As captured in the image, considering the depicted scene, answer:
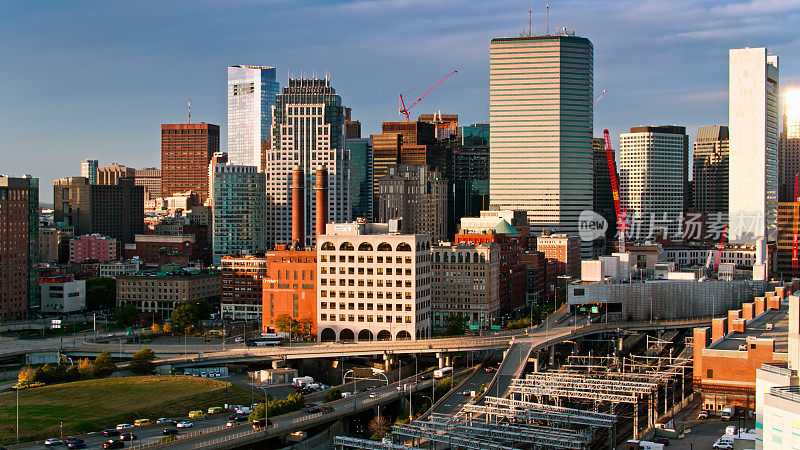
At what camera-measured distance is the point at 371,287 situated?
164500 millimetres

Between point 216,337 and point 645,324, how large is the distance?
79.5 meters

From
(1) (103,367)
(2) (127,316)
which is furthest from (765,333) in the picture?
(2) (127,316)

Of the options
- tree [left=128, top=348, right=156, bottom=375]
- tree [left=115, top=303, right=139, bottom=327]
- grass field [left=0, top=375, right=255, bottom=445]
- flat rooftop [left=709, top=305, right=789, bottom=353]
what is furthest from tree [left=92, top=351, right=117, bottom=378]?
flat rooftop [left=709, top=305, right=789, bottom=353]

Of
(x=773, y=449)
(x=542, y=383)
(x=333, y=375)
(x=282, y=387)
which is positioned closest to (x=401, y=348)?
(x=333, y=375)

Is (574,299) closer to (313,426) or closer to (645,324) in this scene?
(645,324)

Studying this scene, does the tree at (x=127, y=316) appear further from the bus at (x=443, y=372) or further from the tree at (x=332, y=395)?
the tree at (x=332, y=395)

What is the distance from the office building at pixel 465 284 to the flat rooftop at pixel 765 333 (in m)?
54.0

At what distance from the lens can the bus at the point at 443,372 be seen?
138125 millimetres

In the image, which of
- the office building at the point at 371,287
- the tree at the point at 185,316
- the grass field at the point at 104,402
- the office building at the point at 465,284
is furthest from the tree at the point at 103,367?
the office building at the point at 465,284

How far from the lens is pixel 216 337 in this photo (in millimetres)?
176625

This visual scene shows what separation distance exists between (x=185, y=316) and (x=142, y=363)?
44345mm

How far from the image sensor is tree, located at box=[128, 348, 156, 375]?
140 metres

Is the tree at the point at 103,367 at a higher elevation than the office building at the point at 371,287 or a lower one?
lower

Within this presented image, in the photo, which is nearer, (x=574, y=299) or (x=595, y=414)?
(x=595, y=414)
